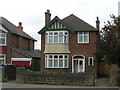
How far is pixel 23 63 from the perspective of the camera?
118 feet

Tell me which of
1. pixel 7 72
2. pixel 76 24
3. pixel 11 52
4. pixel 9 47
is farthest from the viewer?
pixel 9 47

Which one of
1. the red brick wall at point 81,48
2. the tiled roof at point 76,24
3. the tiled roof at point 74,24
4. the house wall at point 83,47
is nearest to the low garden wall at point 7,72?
the red brick wall at point 81,48

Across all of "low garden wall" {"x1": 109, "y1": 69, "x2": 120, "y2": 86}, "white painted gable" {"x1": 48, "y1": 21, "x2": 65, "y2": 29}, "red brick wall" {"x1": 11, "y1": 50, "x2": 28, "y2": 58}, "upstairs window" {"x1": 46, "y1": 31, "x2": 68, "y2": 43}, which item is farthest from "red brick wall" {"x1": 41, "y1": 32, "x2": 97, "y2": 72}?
"low garden wall" {"x1": 109, "y1": 69, "x2": 120, "y2": 86}

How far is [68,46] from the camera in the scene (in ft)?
107

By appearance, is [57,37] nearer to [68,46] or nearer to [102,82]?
[68,46]

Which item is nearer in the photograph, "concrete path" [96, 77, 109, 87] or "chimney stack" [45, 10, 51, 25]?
"concrete path" [96, 77, 109, 87]

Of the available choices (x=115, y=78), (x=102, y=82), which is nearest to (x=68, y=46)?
(x=102, y=82)

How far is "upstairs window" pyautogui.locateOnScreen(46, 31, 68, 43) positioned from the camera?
107 ft

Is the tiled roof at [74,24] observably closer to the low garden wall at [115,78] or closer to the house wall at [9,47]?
the house wall at [9,47]

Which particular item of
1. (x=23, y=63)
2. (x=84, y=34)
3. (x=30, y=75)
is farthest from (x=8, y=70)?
(x=84, y=34)

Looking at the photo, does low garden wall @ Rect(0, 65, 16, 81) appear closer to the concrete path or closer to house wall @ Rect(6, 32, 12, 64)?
house wall @ Rect(6, 32, 12, 64)

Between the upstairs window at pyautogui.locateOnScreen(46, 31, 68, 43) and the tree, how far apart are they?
32.7ft

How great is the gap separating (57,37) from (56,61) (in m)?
3.11

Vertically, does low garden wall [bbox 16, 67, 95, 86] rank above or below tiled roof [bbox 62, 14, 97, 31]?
below
